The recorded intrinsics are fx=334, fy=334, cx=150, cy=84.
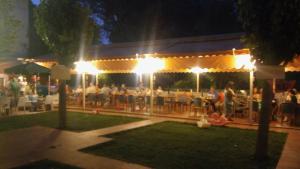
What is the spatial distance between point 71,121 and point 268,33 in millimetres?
8895

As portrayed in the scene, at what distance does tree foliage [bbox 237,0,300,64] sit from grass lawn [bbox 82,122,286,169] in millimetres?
2510

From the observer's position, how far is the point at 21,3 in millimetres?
33312

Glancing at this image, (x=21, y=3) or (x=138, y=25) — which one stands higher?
(x=21, y=3)

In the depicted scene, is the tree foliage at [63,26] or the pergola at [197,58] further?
the pergola at [197,58]

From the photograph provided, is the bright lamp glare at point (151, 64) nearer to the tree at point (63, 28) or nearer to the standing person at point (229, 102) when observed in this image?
the standing person at point (229, 102)

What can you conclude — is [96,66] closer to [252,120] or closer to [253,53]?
[252,120]

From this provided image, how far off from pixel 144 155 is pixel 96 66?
393 inches

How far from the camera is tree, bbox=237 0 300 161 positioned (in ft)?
23.8

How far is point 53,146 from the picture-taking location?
9031 millimetres

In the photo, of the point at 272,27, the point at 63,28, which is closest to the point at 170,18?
the point at 63,28

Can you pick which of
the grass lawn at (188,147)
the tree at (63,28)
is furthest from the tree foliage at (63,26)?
the grass lawn at (188,147)

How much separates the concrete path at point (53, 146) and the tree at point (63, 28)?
150cm

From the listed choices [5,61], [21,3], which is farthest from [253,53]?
[21,3]

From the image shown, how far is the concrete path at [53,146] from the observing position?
742 cm
